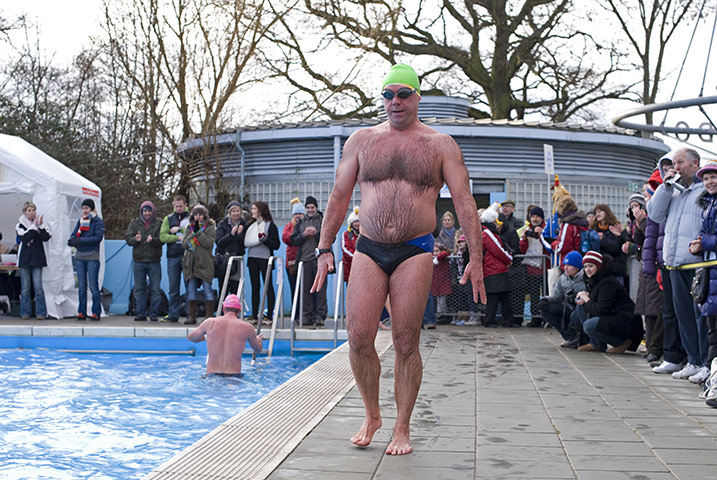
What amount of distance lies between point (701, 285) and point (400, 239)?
3187 mm

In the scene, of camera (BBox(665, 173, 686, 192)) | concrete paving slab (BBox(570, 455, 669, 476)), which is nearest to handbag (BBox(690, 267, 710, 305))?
camera (BBox(665, 173, 686, 192))

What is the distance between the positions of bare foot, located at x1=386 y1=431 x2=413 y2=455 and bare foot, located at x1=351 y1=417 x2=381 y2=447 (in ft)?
0.43

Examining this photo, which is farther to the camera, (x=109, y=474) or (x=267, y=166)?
(x=267, y=166)

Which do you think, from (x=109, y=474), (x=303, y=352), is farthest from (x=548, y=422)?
(x=303, y=352)

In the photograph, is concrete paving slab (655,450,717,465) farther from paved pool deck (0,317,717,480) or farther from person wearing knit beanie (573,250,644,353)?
person wearing knit beanie (573,250,644,353)

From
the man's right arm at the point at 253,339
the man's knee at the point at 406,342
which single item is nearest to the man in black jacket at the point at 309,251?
the man's right arm at the point at 253,339

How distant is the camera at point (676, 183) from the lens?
7.27m

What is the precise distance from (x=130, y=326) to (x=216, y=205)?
7.56m

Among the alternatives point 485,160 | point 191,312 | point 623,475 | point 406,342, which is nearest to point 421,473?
point 406,342

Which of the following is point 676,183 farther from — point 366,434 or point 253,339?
point 253,339

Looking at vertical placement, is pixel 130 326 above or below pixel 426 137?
below

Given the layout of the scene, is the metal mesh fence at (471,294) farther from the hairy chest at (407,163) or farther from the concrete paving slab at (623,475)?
the concrete paving slab at (623,475)

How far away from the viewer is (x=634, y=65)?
2877cm

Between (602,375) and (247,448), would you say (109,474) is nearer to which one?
(247,448)
